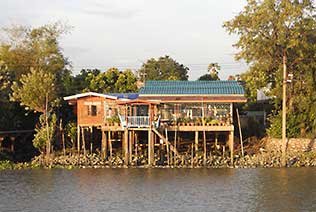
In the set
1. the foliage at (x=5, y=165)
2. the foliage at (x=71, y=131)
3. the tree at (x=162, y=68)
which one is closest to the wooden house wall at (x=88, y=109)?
the foliage at (x=71, y=131)

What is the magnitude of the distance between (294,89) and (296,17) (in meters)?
4.84

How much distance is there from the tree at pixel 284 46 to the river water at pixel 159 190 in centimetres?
611

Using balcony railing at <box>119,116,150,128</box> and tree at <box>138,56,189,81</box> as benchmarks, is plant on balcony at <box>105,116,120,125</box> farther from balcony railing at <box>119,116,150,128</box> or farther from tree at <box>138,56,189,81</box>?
tree at <box>138,56,189,81</box>

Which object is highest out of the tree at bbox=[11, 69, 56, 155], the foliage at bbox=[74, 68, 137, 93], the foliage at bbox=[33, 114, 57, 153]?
the foliage at bbox=[74, 68, 137, 93]

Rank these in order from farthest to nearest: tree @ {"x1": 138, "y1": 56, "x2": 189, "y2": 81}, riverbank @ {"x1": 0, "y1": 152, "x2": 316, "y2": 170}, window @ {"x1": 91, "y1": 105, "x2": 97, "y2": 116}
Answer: tree @ {"x1": 138, "y1": 56, "x2": 189, "y2": 81}
window @ {"x1": 91, "y1": 105, "x2": 97, "y2": 116}
riverbank @ {"x1": 0, "y1": 152, "x2": 316, "y2": 170}

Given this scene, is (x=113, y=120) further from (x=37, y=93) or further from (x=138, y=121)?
(x=37, y=93)

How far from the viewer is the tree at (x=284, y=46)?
1347 inches

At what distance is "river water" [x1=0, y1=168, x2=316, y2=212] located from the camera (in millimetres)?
22344

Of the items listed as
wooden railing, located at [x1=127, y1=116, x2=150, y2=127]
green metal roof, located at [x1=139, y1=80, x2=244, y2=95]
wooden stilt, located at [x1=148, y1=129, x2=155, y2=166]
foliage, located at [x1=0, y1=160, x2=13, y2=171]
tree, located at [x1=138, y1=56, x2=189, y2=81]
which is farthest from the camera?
tree, located at [x1=138, y1=56, x2=189, y2=81]

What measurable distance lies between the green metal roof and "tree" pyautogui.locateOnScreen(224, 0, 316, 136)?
4.21ft

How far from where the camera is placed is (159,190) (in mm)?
25797

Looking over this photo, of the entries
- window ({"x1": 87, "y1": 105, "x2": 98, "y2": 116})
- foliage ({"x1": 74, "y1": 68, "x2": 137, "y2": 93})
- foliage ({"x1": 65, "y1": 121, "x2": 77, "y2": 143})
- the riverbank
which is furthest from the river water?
foliage ({"x1": 74, "y1": 68, "x2": 137, "y2": 93})

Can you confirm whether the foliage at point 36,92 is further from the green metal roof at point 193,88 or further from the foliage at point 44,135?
the green metal roof at point 193,88

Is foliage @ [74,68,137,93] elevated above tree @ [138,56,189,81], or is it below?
below
